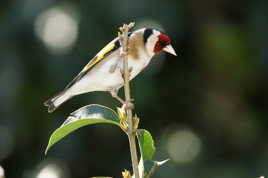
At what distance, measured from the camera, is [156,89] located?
400cm

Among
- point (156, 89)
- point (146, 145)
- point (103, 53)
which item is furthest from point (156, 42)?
point (156, 89)

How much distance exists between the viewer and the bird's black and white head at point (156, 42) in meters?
1.73

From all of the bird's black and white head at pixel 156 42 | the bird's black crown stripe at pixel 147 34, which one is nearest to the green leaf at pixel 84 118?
the bird's black and white head at pixel 156 42

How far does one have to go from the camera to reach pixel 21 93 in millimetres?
3941

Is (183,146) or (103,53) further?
(183,146)

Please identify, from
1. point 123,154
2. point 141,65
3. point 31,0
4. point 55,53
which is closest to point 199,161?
point 123,154

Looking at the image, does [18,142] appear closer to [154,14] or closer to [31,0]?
[31,0]

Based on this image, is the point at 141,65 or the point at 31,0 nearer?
the point at 141,65

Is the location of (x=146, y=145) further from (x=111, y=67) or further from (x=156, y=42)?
(x=156, y=42)

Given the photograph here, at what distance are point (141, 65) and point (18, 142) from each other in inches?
98.5

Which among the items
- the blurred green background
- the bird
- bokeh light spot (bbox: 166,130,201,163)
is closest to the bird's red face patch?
the bird

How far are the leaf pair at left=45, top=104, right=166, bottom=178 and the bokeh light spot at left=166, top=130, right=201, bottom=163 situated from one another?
2.54m

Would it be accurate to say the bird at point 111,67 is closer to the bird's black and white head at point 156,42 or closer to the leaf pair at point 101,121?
the bird's black and white head at point 156,42

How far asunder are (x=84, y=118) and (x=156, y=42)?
0.57 meters
